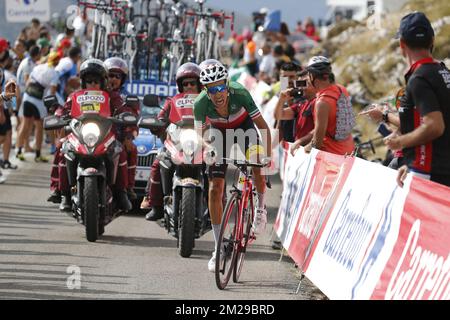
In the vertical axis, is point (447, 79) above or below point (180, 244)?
above

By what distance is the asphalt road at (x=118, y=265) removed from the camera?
1008cm

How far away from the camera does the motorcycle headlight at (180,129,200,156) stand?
1237 centimetres

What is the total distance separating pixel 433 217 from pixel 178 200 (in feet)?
17.6

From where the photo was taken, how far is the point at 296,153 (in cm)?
1282

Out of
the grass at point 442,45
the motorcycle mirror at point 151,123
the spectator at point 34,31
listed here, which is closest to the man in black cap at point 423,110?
the motorcycle mirror at point 151,123

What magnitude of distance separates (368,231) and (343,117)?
368 cm

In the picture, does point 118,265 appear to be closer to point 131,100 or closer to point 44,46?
point 131,100

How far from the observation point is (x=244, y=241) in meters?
11.0

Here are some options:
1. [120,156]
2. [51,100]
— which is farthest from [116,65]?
[120,156]

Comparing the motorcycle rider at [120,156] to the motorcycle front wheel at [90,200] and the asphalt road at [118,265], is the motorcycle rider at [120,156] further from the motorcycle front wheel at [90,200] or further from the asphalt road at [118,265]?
the motorcycle front wheel at [90,200]

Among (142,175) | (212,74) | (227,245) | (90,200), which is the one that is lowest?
(142,175)
